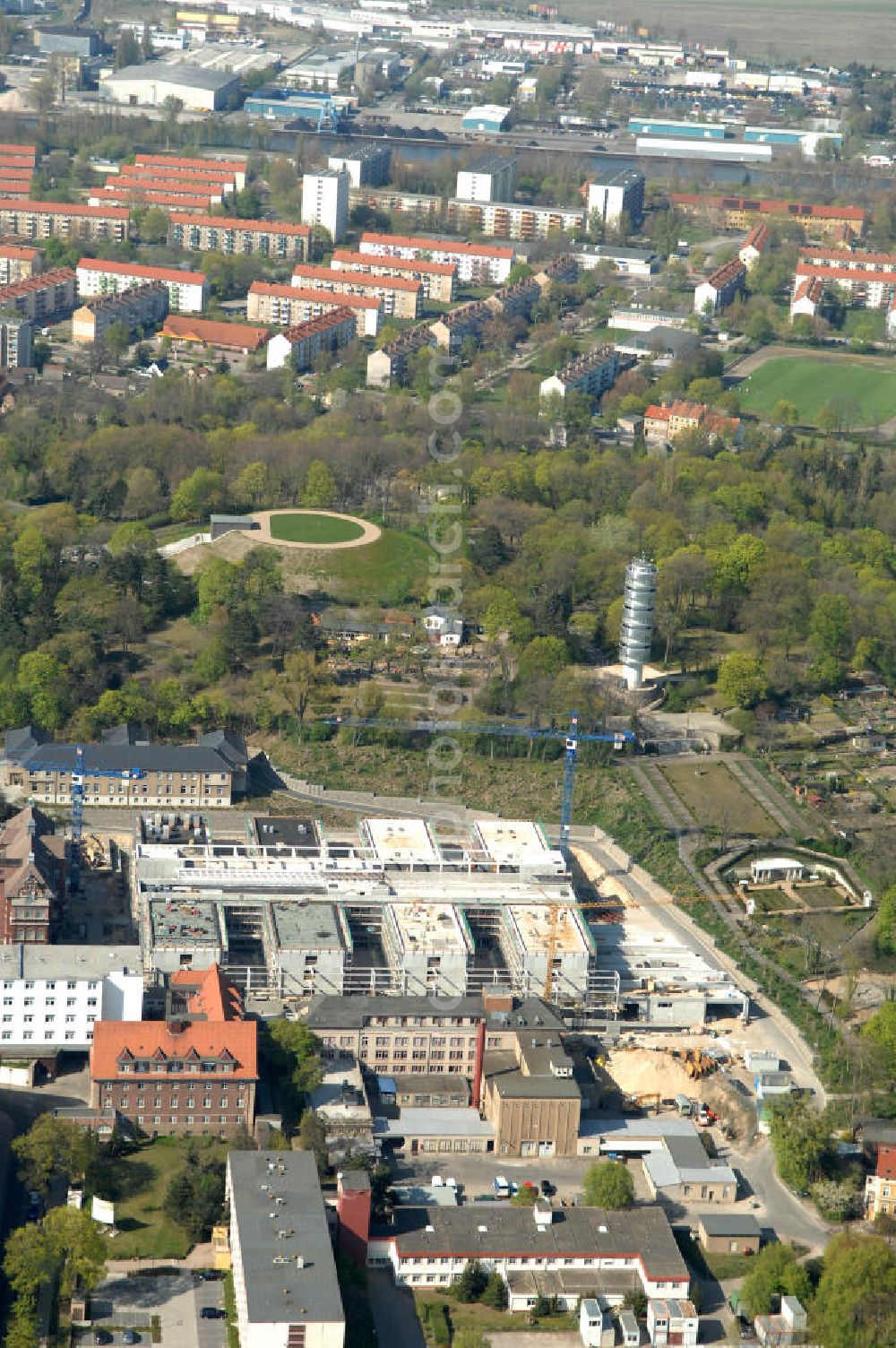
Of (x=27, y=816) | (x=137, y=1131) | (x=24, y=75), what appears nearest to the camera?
(x=137, y=1131)

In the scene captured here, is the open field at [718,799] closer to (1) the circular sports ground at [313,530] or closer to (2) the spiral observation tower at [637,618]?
(2) the spiral observation tower at [637,618]

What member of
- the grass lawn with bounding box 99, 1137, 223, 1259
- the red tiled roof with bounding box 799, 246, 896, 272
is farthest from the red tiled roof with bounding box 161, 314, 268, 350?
the grass lawn with bounding box 99, 1137, 223, 1259

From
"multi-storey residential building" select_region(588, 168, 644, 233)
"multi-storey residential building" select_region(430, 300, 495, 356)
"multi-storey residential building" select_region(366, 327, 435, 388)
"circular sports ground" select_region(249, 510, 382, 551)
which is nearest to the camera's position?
"circular sports ground" select_region(249, 510, 382, 551)

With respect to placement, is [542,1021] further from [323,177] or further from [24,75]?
[24,75]

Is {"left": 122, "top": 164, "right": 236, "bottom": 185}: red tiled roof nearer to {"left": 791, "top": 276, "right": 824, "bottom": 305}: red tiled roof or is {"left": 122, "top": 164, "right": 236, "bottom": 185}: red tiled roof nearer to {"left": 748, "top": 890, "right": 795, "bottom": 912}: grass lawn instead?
{"left": 791, "top": 276, "right": 824, "bottom": 305}: red tiled roof

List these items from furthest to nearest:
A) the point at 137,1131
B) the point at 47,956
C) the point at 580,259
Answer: the point at 580,259 < the point at 47,956 < the point at 137,1131

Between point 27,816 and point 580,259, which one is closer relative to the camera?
point 27,816

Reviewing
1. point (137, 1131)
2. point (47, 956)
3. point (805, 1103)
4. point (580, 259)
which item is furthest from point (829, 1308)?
point (580, 259)
